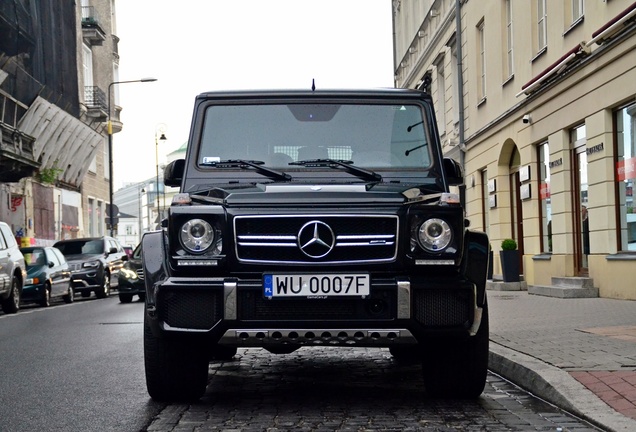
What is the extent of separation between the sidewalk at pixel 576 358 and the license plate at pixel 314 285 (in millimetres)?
1497

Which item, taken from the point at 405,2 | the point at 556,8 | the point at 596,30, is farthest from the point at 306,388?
the point at 405,2

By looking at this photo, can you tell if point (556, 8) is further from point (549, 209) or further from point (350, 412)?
point (350, 412)

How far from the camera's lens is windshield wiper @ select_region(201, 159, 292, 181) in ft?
22.4

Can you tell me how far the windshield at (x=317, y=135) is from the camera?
7176 millimetres

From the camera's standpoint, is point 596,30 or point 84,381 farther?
point 596,30

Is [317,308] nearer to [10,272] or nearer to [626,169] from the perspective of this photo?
[626,169]

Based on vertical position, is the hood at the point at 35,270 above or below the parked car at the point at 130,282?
above

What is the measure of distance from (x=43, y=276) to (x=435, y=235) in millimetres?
18061

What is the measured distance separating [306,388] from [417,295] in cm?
177

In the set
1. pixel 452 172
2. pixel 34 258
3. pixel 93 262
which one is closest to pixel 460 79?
pixel 93 262

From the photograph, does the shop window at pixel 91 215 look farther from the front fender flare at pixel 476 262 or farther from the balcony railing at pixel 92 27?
the front fender flare at pixel 476 262

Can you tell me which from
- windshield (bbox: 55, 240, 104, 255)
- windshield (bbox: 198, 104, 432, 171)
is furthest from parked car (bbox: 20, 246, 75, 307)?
windshield (bbox: 198, 104, 432, 171)

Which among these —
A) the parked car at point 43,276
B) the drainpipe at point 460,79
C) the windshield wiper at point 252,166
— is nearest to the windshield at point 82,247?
the parked car at point 43,276

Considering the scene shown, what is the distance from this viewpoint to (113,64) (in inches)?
2339
